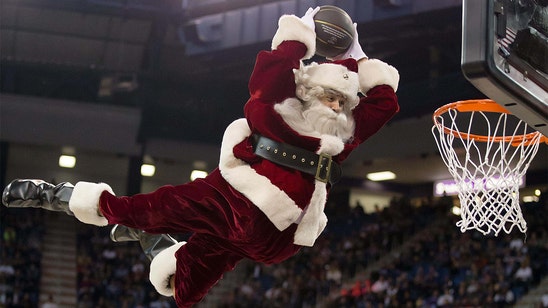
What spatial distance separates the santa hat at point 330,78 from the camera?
5.07 metres

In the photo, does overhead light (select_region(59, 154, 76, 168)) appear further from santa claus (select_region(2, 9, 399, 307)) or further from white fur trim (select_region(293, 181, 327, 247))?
white fur trim (select_region(293, 181, 327, 247))

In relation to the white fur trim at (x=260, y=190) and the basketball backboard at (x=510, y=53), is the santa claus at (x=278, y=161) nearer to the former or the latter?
the white fur trim at (x=260, y=190)

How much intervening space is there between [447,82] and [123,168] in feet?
33.1

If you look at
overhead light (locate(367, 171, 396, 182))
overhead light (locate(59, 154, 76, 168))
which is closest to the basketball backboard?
overhead light (locate(367, 171, 396, 182))

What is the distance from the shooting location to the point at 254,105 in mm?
4965

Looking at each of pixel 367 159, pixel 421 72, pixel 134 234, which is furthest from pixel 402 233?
pixel 134 234

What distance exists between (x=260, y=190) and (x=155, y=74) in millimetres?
14880

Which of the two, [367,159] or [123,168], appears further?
[123,168]

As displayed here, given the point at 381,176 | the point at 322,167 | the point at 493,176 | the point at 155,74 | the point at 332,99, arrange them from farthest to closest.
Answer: the point at 381,176 → the point at 155,74 → the point at 493,176 → the point at 332,99 → the point at 322,167

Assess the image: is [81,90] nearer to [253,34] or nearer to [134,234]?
[253,34]

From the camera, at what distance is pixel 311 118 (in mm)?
5043

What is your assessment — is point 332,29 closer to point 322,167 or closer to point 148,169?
point 322,167

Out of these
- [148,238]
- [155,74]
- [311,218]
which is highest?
[311,218]

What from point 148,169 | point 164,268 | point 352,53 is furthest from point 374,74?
point 148,169
